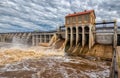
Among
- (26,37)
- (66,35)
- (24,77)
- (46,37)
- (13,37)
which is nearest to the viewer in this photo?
(24,77)

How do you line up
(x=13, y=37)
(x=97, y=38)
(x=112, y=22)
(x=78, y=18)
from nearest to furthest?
(x=112, y=22)
(x=97, y=38)
(x=78, y=18)
(x=13, y=37)

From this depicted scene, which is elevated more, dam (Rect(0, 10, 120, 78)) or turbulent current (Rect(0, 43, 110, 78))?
dam (Rect(0, 10, 120, 78))

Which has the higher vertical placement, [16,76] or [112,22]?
[112,22]

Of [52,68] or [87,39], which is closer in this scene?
[52,68]

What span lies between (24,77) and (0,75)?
9.97 feet

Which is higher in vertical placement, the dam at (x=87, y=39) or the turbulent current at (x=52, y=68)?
the dam at (x=87, y=39)

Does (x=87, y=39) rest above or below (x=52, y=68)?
above

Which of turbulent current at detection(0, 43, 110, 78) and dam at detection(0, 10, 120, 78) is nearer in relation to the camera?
turbulent current at detection(0, 43, 110, 78)

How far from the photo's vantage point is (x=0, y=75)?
50.1 ft

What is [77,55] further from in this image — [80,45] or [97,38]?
[97,38]

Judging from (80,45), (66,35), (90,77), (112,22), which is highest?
(112,22)

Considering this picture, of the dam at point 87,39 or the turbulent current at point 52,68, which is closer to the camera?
the turbulent current at point 52,68

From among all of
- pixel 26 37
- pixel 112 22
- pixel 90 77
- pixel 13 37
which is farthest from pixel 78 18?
pixel 13 37

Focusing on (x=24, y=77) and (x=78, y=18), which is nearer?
(x=24, y=77)
